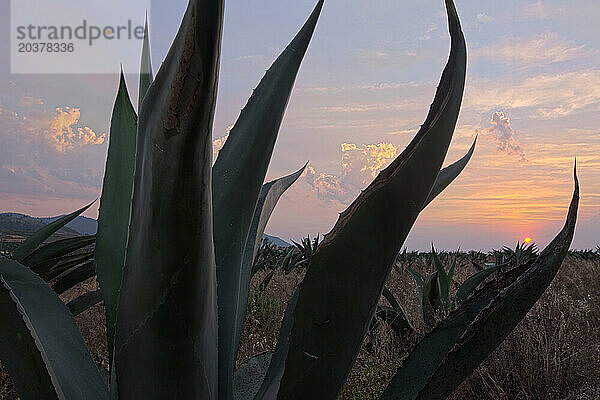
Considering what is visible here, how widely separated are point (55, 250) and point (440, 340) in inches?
45.8

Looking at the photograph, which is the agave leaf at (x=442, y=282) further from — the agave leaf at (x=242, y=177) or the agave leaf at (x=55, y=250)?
the agave leaf at (x=242, y=177)

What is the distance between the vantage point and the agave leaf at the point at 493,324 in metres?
0.50

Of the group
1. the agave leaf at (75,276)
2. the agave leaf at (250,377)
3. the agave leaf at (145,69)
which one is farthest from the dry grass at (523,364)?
the agave leaf at (145,69)

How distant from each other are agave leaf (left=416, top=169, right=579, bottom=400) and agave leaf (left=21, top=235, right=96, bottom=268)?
109 centimetres

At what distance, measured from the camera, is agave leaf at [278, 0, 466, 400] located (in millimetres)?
465

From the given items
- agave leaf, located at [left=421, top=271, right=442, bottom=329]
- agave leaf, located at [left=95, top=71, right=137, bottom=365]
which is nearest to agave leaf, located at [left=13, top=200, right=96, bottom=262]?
agave leaf, located at [left=95, top=71, right=137, bottom=365]

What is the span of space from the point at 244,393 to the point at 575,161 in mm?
572

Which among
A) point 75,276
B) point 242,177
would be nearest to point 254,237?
point 242,177

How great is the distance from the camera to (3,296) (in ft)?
1.78

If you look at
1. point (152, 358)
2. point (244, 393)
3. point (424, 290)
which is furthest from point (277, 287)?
point (152, 358)

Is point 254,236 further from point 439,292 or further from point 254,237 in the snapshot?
point 439,292

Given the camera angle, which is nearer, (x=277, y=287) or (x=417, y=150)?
(x=417, y=150)

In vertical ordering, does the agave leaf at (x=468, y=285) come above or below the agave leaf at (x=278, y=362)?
below

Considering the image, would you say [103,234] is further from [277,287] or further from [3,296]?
[277,287]
